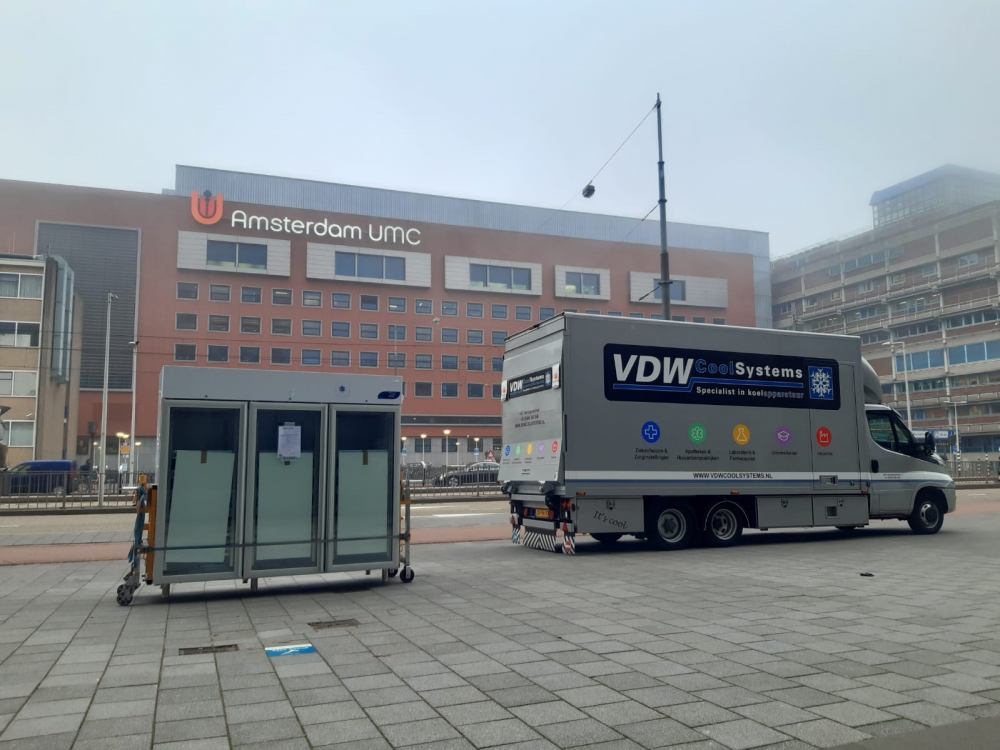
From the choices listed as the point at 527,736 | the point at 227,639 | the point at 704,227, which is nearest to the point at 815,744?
the point at 527,736

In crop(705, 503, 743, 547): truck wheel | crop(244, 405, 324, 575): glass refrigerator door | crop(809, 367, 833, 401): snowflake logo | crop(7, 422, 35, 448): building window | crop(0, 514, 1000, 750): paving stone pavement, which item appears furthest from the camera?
crop(7, 422, 35, 448): building window

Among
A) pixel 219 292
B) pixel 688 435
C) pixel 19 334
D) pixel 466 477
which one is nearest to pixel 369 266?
pixel 219 292

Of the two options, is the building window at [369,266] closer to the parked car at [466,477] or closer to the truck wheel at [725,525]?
the parked car at [466,477]

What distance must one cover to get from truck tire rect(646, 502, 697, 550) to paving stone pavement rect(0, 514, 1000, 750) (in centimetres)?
283

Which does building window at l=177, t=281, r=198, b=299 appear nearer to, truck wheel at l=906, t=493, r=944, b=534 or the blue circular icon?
the blue circular icon

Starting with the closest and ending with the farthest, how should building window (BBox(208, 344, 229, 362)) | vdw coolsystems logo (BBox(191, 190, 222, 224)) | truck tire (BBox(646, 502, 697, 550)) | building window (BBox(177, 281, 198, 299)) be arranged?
1. truck tire (BBox(646, 502, 697, 550))
2. building window (BBox(208, 344, 229, 362))
3. building window (BBox(177, 281, 198, 299))
4. vdw coolsystems logo (BBox(191, 190, 222, 224))

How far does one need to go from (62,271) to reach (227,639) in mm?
53048

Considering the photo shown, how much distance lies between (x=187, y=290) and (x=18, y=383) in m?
16.7

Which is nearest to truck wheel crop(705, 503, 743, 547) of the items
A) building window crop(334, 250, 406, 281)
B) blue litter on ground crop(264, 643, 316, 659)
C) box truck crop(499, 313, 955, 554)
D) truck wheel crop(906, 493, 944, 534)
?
box truck crop(499, 313, 955, 554)

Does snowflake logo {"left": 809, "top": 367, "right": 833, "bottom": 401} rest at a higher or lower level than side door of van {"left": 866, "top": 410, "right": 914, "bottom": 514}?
higher

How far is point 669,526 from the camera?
13734mm

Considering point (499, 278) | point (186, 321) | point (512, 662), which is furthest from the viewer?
point (499, 278)

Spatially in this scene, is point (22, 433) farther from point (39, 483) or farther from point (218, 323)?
point (39, 483)

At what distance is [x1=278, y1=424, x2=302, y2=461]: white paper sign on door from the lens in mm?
9344
